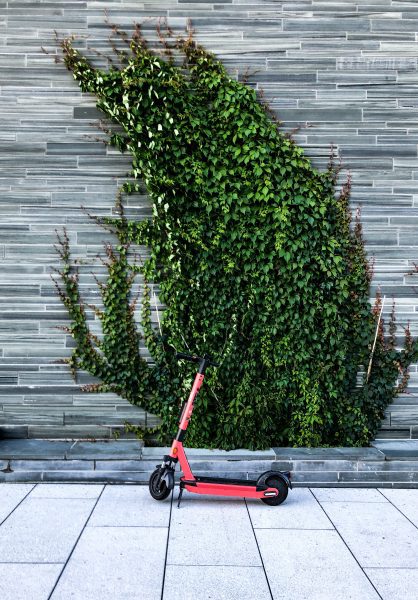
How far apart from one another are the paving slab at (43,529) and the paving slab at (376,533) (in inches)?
58.9

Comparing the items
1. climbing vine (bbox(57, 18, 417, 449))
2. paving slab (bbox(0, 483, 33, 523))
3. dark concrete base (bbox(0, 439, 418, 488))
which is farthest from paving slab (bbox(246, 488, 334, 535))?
paving slab (bbox(0, 483, 33, 523))

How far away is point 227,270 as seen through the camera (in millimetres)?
4930

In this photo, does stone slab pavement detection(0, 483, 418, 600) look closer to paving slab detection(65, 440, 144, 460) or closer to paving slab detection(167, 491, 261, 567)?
paving slab detection(167, 491, 261, 567)

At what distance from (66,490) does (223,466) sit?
1.10 m

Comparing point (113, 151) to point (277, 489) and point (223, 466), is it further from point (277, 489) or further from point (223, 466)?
point (277, 489)

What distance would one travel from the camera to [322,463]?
4.57 metres

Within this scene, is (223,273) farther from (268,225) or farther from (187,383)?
(187,383)

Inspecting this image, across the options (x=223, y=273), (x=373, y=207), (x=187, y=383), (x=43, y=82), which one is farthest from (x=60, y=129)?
(x=373, y=207)

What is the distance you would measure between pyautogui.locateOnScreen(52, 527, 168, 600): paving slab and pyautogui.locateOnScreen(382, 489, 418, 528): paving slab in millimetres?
1525

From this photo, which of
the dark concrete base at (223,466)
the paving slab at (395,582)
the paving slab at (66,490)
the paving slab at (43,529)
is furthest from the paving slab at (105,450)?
the paving slab at (395,582)

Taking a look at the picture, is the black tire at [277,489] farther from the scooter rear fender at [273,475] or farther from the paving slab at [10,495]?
the paving slab at [10,495]

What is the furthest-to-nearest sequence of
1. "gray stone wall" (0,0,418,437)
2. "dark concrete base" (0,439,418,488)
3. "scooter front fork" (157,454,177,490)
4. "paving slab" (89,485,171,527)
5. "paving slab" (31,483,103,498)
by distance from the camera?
"gray stone wall" (0,0,418,437)
"dark concrete base" (0,439,418,488)
"paving slab" (31,483,103,498)
"scooter front fork" (157,454,177,490)
"paving slab" (89,485,171,527)

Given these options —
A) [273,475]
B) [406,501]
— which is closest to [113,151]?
[273,475]

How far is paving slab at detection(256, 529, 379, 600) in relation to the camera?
283 cm
